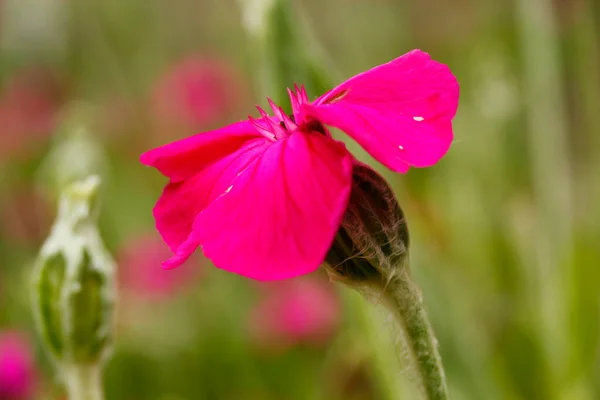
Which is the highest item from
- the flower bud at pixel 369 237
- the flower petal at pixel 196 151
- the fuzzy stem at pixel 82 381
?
the flower petal at pixel 196 151

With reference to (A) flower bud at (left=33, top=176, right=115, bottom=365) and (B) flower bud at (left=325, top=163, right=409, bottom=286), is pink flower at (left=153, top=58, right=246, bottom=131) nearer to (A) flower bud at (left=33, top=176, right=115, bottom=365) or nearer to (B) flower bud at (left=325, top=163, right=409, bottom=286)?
(A) flower bud at (left=33, top=176, right=115, bottom=365)

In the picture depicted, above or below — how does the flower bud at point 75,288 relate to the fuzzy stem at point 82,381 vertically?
above

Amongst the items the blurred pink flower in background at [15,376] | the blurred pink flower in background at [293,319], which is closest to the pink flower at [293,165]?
the blurred pink flower in background at [15,376]

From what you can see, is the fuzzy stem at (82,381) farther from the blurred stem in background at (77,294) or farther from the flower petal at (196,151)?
the flower petal at (196,151)

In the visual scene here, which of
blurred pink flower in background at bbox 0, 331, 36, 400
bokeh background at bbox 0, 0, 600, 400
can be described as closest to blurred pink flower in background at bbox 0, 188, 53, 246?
bokeh background at bbox 0, 0, 600, 400

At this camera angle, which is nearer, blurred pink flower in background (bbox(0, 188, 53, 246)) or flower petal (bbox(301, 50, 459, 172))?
flower petal (bbox(301, 50, 459, 172))

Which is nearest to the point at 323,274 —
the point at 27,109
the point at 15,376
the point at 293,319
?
the point at 15,376

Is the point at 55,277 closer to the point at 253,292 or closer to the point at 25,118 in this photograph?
the point at 253,292
